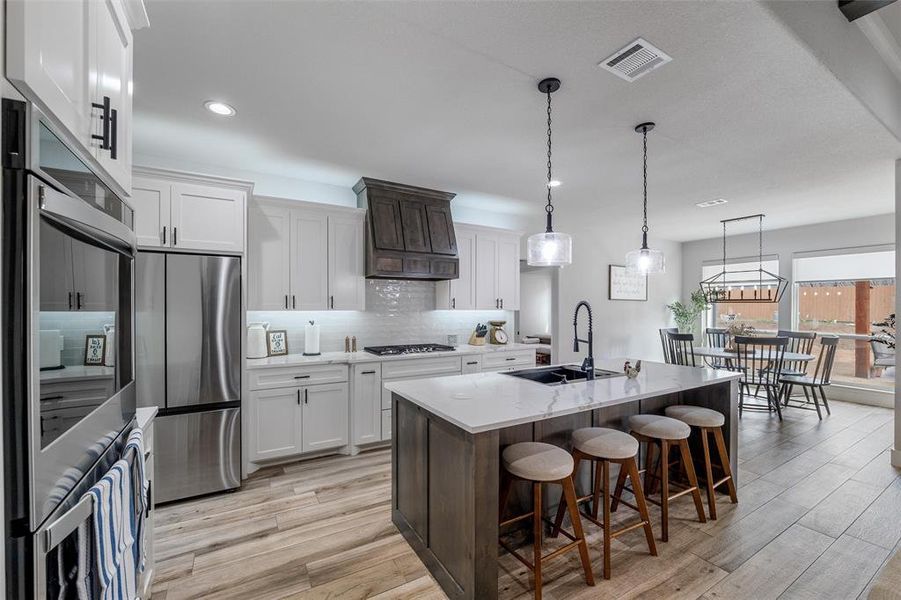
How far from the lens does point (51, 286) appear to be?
0.90m

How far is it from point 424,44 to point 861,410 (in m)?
6.89

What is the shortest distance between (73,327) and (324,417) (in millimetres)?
2771

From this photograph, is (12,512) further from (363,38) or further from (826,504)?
(826,504)

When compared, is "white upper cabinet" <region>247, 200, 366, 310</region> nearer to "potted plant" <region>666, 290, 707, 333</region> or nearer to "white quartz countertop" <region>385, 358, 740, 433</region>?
"white quartz countertop" <region>385, 358, 740, 433</region>

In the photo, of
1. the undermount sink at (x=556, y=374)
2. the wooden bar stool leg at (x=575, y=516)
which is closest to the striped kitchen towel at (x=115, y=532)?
the wooden bar stool leg at (x=575, y=516)

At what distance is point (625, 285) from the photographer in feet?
22.6

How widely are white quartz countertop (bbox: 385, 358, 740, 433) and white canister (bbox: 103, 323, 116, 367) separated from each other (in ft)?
4.10

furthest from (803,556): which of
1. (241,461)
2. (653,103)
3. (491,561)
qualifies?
(241,461)

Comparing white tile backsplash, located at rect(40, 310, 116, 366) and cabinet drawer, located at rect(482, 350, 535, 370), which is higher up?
white tile backsplash, located at rect(40, 310, 116, 366)

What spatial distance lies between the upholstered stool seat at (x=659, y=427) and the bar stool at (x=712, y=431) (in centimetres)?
22

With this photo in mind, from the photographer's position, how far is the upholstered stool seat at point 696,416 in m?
2.64

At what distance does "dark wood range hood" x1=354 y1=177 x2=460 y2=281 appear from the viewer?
3982mm

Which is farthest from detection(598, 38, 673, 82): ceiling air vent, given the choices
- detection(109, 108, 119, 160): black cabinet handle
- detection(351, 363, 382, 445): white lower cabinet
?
detection(351, 363, 382, 445): white lower cabinet

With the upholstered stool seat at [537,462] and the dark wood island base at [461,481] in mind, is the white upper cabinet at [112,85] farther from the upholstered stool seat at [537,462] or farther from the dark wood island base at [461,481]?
the upholstered stool seat at [537,462]
